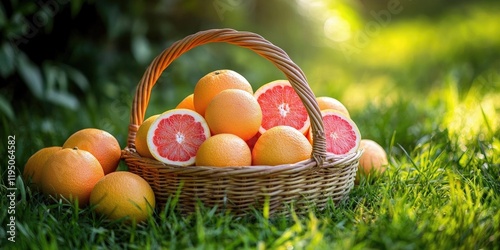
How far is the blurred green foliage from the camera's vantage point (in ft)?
11.5

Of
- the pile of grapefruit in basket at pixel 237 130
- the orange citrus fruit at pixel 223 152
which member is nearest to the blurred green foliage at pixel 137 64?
the pile of grapefruit in basket at pixel 237 130

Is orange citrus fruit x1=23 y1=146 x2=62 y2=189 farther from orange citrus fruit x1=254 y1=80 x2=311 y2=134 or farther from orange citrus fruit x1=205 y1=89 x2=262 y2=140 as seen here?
orange citrus fruit x1=254 y1=80 x2=311 y2=134

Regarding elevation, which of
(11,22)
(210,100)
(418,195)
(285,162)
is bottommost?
(418,195)

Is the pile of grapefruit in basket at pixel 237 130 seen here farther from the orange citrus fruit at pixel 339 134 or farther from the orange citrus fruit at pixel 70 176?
the orange citrus fruit at pixel 70 176

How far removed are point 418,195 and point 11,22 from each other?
272cm

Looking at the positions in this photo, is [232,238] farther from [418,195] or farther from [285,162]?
[418,195]

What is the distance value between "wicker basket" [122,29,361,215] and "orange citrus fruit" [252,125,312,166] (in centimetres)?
6

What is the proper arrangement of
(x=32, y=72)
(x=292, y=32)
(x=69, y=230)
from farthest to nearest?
1. (x=292, y=32)
2. (x=32, y=72)
3. (x=69, y=230)

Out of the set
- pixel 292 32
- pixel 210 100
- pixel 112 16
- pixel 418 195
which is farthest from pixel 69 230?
pixel 292 32

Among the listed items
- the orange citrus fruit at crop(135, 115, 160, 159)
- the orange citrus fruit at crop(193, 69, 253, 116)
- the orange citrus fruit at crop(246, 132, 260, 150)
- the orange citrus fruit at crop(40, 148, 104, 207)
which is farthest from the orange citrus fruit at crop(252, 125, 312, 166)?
the orange citrus fruit at crop(40, 148, 104, 207)

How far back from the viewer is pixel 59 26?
4.05 metres

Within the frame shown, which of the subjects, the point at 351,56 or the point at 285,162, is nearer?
the point at 285,162

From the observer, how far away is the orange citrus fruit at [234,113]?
2.04m

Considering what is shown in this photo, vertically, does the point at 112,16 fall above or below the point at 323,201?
above
